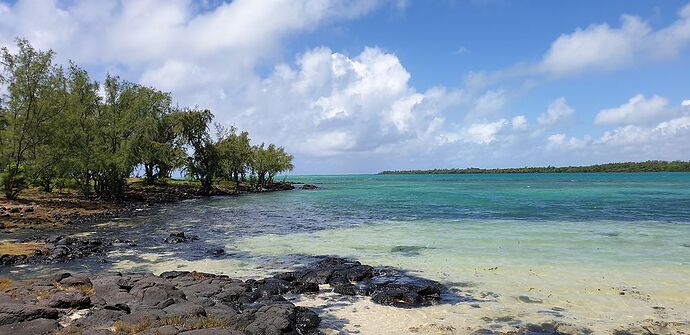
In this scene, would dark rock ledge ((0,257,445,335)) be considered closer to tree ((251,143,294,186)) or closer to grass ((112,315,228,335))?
grass ((112,315,228,335))

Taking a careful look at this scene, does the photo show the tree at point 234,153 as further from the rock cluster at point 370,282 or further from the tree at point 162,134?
the rock cluster at point 370,282

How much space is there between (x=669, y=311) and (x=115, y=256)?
74.8 ft

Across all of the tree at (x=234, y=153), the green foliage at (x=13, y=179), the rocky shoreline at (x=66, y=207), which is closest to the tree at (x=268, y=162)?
the tree at (x=234, y=153)

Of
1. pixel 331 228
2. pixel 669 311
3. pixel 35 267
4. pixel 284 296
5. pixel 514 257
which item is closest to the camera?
pixel 669 311

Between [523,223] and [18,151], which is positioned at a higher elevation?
[18,151]

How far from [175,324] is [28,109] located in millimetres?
41014

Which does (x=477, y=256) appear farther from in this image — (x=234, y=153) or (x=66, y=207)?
(x=234, y=153)

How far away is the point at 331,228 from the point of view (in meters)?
34.8

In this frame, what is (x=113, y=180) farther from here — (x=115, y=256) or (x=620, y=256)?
(x=620, y=256)

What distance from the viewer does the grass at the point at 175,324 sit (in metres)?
10.5

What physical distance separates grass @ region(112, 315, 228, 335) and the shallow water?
323 cm

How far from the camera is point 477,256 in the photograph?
22375 millimetres

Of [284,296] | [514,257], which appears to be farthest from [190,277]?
[514,257]

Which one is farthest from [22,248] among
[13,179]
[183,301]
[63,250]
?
[13,179]
